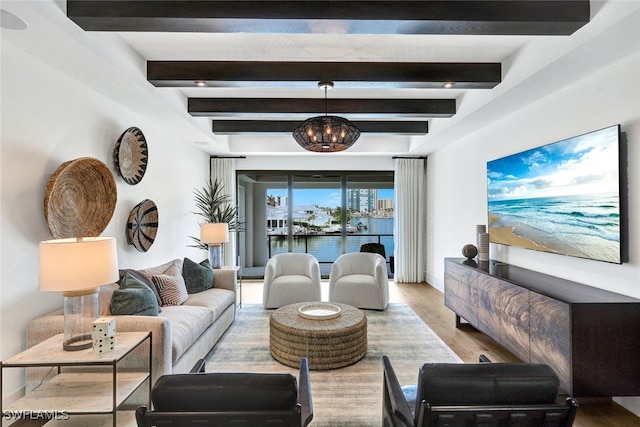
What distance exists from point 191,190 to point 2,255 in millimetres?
3234

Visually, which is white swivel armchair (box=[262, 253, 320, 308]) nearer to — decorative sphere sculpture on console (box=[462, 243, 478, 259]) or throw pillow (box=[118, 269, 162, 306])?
throw pillow (box=[118, 269, 162, 306])

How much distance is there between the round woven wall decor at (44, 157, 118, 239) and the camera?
2410 mm

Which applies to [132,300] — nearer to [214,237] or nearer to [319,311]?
[319,311]

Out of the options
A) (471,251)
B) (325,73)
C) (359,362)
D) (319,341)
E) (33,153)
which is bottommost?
(359,362)

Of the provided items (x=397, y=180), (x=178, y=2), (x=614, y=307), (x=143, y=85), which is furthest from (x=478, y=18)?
(x=397, y=180)

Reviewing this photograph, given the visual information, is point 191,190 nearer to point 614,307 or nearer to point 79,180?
point 79,180

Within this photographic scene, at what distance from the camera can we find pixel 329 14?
1.94 meters

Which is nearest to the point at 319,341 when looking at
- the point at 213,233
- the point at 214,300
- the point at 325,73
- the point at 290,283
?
the point at 214,300

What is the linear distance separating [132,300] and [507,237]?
3765 millimetres

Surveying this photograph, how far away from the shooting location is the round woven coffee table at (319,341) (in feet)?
9.34

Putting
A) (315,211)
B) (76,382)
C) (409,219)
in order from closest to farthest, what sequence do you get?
(76,382) < (409,219) < (315,211)

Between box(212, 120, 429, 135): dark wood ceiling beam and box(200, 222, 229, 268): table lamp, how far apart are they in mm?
1477

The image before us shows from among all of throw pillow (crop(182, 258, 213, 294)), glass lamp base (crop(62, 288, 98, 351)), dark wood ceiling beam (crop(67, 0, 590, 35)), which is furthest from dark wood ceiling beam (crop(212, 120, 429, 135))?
glass lamp base (crop(62, 288, 98, 351))

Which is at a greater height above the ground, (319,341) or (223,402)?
(223,402)
